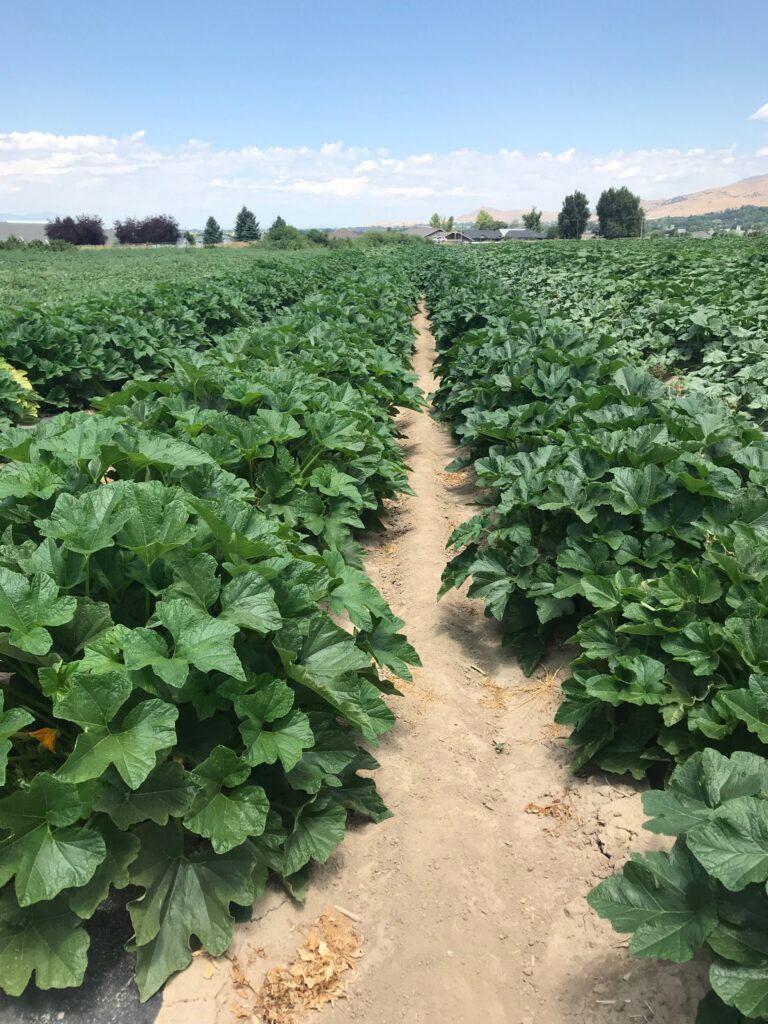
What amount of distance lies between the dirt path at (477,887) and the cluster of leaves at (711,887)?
570mm

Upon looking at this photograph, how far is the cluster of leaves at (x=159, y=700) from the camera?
2027 millimetres

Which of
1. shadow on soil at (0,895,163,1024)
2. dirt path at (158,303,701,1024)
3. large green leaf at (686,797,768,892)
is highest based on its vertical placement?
large green leaf at (686,797,768,892)

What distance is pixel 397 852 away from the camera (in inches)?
112

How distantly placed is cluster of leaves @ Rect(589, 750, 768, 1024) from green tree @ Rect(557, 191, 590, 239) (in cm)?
10389

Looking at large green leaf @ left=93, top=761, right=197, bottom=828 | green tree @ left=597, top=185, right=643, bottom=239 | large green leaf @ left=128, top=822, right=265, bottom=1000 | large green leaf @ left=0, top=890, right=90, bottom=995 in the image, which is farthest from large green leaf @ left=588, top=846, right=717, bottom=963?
green tree @ left=597, top=185, right=643, bottom=239

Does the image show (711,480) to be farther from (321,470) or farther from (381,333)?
(381,333)

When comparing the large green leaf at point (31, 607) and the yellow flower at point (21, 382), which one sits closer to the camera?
the large green leaf at point (31, 607)

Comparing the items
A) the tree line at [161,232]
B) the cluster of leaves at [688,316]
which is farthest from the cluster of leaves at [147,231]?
the cluster of leaves at [688,316]

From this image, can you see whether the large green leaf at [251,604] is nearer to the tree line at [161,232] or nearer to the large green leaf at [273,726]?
the large green leaf at [273,726]

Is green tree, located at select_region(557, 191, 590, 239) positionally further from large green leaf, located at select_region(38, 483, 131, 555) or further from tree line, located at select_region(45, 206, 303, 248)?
large green leaf, located at select_region(38, 483, 131, 555)

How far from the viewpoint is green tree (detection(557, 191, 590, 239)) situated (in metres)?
95.0

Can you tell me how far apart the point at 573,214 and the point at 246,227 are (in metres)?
52.1

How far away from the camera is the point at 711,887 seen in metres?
1.77

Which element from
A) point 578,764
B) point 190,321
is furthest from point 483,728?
point 190,321
